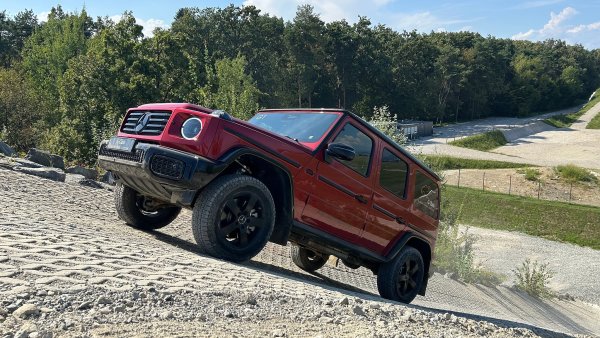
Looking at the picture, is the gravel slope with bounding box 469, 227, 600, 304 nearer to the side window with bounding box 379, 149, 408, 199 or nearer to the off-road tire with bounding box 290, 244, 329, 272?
the off-road tire with bounding box 290, 244, 329, 272

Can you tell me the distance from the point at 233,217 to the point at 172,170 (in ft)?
2.90

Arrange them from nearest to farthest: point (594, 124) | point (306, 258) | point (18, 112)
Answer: point (306, 258), point (18, 112), point (594, 124)

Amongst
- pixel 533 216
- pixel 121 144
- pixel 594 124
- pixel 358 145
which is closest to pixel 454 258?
pixel 358 145

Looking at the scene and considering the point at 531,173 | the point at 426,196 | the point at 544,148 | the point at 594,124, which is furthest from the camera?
the point at 594,124

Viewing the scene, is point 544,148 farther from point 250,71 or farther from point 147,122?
point 147,122

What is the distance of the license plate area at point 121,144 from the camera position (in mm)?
6082

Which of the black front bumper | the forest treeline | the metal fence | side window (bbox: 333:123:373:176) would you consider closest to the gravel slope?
the metal fence

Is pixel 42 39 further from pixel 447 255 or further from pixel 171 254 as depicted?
pixel 171 254

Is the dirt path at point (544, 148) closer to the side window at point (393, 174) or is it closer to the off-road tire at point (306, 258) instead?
the off-road tire at point (306, 258)

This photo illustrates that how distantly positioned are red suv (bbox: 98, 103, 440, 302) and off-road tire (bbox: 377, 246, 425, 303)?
0.06 feet

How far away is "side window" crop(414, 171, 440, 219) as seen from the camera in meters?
8.42

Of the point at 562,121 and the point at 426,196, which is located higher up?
the point at 562,121

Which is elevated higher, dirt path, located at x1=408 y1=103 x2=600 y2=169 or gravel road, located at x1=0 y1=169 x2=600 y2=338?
dirt path, located at x1=408 y1=103 x2=600 y2=169

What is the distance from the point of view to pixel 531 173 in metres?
56.6
